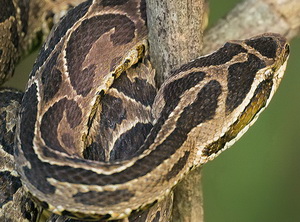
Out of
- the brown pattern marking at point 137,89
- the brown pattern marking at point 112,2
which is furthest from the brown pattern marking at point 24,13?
the brown pattern marking at point 137,89

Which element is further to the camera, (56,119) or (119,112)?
(119,112)

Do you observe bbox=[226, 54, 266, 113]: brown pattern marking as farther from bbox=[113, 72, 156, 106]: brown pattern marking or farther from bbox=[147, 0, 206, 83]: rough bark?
bbox=[113, 72, 156, 106]: brown pattern marking

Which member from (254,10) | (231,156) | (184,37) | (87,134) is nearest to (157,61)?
(184,37)

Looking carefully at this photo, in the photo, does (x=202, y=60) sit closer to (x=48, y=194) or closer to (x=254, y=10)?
(x=254, y=10)

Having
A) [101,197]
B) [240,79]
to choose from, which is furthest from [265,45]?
[101,197]

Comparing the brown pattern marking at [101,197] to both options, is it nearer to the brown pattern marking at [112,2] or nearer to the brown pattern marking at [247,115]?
the brown pattern marking at [247,115]

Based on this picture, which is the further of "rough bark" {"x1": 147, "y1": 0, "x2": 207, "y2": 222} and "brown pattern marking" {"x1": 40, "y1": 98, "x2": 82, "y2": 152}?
"rough bark" {"x1": 147, "y1": 0, "x2": 207, "y2": 222}

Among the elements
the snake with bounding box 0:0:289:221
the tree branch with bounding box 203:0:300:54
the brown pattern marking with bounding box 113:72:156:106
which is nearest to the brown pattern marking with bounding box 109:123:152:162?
the snake with bounding box 0:0:289:221

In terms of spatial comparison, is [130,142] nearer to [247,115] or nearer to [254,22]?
[247,115]
